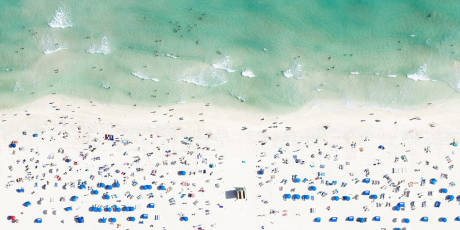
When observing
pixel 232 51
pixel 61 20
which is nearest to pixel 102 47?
pixel 61 20

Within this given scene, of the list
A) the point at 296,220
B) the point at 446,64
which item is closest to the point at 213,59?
the point at 296,220

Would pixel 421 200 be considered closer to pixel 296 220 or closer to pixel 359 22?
pixel 296 220

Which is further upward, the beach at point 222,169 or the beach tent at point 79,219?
the beach at point 222,169

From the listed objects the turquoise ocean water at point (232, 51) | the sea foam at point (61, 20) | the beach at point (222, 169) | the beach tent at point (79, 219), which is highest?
the sea foam at point (61, 20)

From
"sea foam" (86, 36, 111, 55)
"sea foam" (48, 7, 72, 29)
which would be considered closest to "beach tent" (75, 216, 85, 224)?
"sea foam" (86, 36, 111, 55)

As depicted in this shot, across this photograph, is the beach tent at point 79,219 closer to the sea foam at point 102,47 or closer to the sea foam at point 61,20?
the sea foam at point 102,47

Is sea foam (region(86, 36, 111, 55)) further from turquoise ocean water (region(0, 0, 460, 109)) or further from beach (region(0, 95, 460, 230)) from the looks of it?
beach (region(0, 95, 460, 230))

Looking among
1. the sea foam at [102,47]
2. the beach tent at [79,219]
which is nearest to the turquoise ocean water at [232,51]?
the sea foam at [102,47]
